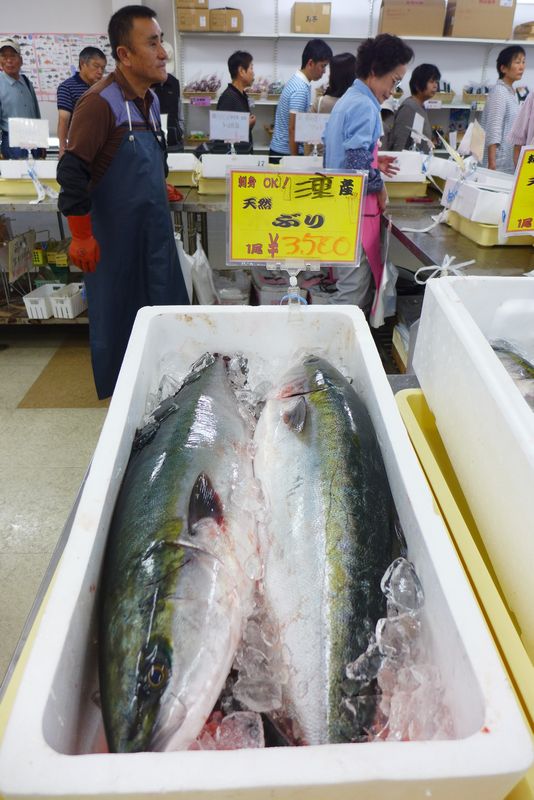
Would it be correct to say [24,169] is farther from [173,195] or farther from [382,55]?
[382,55]

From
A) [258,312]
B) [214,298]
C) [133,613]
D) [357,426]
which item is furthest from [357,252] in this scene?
[214,298]

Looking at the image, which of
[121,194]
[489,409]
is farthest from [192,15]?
[489,409]

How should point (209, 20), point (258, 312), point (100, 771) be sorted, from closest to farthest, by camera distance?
point (100, 771)
point (258, 312)
point (209, 20)

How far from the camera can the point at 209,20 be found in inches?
278

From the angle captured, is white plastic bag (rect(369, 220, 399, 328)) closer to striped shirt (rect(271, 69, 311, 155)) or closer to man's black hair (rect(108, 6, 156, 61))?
man's black hair (rect(108, 6, 156, 61))

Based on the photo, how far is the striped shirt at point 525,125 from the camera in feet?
14.9

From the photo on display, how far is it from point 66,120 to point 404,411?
190 inches

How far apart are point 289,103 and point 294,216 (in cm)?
433

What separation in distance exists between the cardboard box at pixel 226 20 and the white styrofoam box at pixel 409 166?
192 inches

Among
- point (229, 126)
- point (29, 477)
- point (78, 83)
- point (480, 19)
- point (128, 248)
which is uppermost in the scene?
point (480, 19)

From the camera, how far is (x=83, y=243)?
8.87 feet

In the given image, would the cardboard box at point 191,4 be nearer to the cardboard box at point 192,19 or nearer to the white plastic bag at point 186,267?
the cardboard box at point 192,19

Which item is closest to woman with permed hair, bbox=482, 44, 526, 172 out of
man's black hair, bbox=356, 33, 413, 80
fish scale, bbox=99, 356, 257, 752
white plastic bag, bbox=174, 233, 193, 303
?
man's black hair, bbox=356, 33, 413, 80

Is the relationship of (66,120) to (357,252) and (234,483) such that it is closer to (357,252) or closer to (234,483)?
(357,252)
